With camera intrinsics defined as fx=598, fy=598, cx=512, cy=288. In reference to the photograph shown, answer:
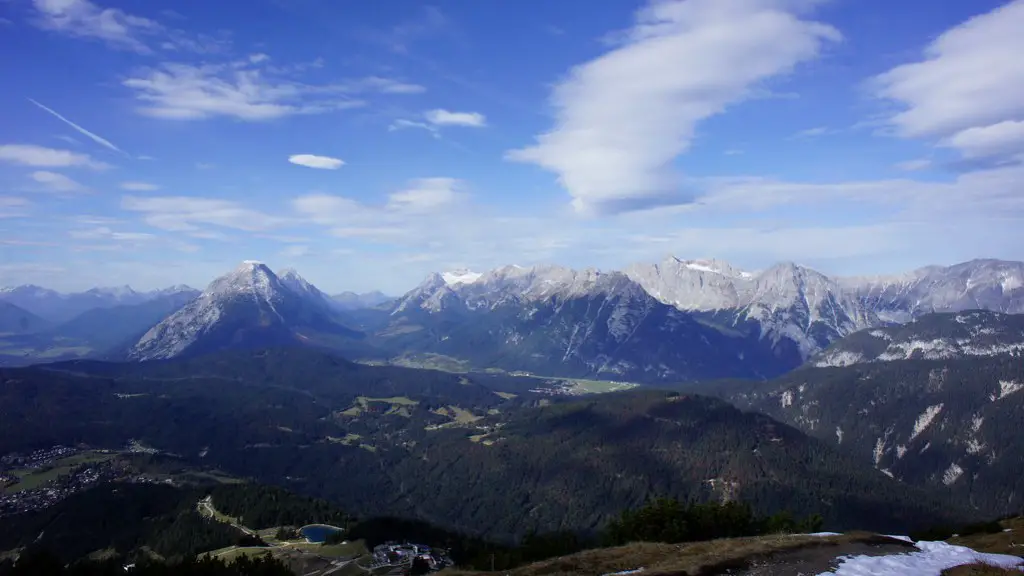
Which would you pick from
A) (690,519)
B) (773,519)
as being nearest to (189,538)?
(690,519)

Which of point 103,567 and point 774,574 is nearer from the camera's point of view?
point 774,574

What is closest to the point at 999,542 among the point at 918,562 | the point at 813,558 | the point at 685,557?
the point at 918,562

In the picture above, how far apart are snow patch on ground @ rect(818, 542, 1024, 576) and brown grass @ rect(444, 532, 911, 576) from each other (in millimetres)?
4278

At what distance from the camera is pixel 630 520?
295 feet

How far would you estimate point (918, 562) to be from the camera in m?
38.1

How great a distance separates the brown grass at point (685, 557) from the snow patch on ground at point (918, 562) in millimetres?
4278

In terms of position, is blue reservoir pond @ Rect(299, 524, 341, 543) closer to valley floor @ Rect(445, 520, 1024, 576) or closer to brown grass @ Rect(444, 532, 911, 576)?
brown grass @ Rect(444, 532, 911, 576)

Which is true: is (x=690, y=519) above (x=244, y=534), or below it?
above

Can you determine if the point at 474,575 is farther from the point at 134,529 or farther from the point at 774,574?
the point at 134,529

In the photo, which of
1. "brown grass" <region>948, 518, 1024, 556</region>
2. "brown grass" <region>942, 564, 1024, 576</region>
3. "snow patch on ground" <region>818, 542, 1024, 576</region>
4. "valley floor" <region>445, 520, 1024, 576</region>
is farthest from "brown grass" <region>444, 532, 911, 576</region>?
"brown grass" <region>942, 564, 1024, 576</region>

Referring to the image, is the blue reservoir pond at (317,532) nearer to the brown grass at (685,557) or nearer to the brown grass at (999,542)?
the brown grass at (685,557)

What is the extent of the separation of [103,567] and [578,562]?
3550 inches

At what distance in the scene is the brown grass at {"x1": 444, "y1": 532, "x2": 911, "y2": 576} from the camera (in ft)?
127

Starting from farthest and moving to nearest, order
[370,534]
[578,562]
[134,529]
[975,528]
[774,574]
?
[134,529] < [370,534] < [975,528] < [578,562] < [774,574]
